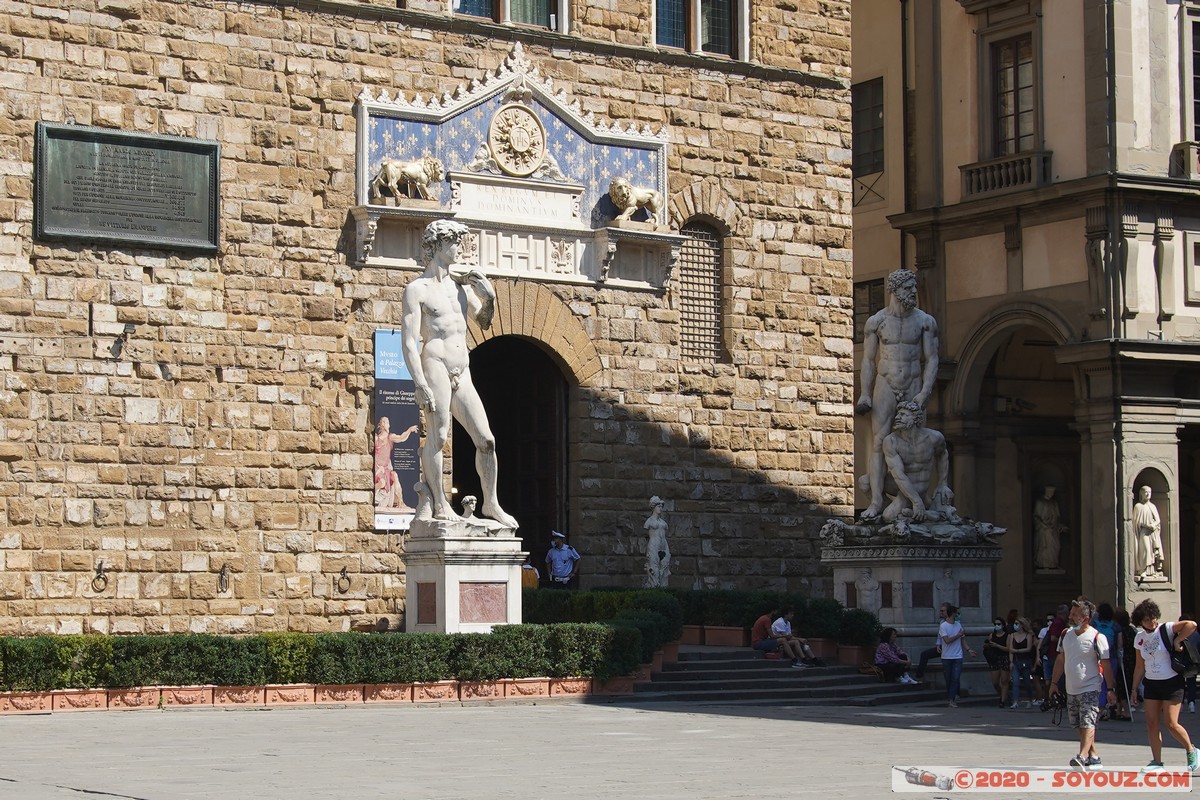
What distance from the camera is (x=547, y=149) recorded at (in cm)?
2752

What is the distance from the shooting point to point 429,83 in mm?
26703

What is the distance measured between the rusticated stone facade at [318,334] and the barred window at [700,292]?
0.77 ft

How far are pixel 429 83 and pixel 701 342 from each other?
5.50 metres

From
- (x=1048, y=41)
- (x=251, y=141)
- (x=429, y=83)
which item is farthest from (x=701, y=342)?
(x=1048, y=41)

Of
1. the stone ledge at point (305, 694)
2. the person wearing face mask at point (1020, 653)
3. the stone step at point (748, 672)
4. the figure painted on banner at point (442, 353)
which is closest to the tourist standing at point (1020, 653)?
the person wearing face mask at point (1020, 653)

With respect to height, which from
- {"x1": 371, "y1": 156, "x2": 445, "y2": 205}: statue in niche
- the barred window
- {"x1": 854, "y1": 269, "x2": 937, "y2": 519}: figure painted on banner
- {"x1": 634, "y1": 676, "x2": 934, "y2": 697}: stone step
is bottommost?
{"x1": 634, "y1": 676, "x2": 934, "y2": 697}: stone step

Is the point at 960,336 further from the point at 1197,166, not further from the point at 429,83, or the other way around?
the point at 429,83

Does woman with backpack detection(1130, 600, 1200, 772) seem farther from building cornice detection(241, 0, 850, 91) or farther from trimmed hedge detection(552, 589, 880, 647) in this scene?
building cornice detection(241, 0, 850, 91)

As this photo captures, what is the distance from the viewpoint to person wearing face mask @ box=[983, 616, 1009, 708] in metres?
23.3

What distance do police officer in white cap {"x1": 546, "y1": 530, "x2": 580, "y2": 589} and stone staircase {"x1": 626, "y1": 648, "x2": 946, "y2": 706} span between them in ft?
11.3

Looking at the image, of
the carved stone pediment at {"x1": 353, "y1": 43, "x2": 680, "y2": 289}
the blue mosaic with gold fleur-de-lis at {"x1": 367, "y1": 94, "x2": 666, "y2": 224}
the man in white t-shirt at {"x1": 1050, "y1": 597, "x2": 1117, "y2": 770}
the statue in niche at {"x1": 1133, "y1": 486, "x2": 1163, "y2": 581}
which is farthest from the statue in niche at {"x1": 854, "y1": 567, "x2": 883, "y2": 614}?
the statue in niche at {"x1": 1133, "y1": 486, "x2": 1163, "y2": 581}

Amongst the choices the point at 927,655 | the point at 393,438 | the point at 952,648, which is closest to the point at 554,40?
the point at 393,438

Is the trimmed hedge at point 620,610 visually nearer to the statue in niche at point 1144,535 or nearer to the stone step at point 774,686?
the stone step at point 774,686

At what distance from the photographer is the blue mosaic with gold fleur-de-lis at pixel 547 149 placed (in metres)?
26.3
